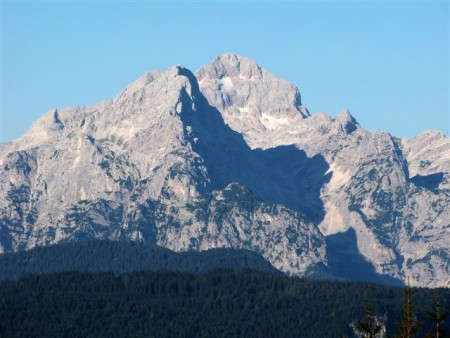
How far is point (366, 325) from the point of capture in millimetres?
108250

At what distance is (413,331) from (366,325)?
4292 mm

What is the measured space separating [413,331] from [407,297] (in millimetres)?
2734

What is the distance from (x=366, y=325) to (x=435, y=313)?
519 cm

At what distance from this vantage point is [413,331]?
105250 millimetres

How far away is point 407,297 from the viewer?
104 metres

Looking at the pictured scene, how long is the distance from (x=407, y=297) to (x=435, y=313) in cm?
359

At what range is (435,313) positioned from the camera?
106688 millimetres

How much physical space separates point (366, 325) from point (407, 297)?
5256 mm
